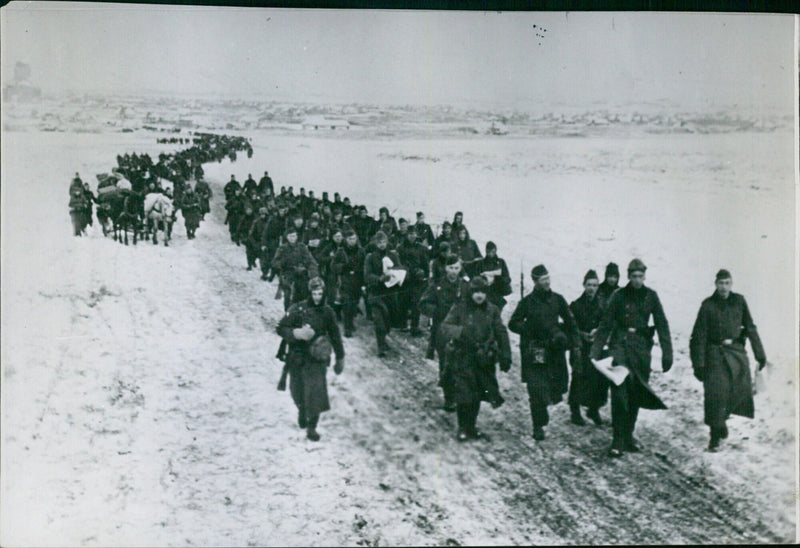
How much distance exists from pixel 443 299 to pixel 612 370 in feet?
5.92

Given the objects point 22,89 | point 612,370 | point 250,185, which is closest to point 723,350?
point 612,370

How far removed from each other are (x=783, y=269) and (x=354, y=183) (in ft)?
Result: 15.8

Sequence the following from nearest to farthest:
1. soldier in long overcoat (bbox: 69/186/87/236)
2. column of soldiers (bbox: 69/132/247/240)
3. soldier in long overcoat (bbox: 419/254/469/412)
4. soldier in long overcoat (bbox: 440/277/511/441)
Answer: soldier in long overcoat (bbox: 440/277/511/441)
soldier in long overcoat (bbox: 419/254/469/412)
soldier in long overcoat (bbox: 69/186/87/236)
column of soldiers (bbox: 69/132/247/240)

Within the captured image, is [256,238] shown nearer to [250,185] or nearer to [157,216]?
[250,185]

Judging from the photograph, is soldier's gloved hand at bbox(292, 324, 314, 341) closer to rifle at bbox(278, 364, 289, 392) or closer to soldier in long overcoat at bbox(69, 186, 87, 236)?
rifle at bbox(278, 364, 289, 392)

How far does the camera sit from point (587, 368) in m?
6.77

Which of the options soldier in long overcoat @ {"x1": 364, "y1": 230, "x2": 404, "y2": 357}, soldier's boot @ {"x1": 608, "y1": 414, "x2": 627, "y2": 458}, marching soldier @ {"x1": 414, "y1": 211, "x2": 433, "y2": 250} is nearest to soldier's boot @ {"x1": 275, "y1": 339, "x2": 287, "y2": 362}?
soldier in long overcoat @ {"x1": 364, "y1": 230, "x2": 404, "y2": 357}

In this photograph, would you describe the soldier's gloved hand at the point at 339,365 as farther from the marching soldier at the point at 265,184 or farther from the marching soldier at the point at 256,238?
the marching soldier at the point at 265,184

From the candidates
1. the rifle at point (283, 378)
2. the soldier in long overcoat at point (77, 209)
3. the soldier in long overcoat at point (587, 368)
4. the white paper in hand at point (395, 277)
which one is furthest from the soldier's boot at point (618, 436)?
the soldier in long overcoat at point (77, 209)

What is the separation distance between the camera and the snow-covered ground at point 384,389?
6461mm

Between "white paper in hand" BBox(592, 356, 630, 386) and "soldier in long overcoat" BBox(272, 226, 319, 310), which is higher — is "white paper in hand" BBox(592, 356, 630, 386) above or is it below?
below

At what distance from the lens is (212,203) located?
344 inches

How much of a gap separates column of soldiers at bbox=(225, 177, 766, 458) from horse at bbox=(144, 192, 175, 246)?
1.48 m

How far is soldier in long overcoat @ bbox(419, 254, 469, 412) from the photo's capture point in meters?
6.96
